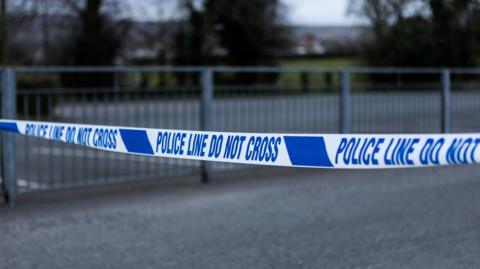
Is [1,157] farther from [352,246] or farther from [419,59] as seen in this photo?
[419,59]

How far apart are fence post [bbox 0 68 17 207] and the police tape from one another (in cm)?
261

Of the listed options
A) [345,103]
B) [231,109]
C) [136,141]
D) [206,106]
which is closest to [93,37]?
[231,109]

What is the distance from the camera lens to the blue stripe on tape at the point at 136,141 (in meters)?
4.70

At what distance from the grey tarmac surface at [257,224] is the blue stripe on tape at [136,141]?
3.23 ft

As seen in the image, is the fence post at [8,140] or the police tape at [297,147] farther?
the fence post at [8,140]

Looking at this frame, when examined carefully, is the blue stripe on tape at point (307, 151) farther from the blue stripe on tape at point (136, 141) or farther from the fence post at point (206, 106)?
the fence post at point (206, 106)

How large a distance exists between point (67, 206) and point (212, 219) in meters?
1.66

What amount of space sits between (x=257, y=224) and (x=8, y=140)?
274 cm

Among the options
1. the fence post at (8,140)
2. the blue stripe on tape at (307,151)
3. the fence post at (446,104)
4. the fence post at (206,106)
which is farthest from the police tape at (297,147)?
the fence post at (446,104)

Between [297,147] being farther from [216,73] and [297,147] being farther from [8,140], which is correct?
[216,73]

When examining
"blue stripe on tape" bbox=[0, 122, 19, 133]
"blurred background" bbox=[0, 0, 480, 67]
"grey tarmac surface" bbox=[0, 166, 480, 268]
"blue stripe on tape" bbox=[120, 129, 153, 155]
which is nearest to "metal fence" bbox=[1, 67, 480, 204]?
"grey tarmac surface" bbox=[0, 166, 480, 268]

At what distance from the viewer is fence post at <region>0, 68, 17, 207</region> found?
7.56 meters

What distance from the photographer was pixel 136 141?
15.6ft

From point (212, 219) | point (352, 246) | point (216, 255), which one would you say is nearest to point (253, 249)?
point (216, 255)
